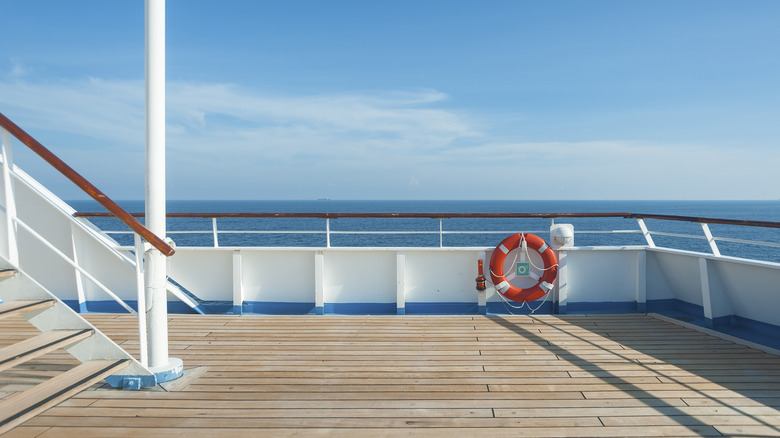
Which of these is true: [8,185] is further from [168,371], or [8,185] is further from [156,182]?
[168,371]

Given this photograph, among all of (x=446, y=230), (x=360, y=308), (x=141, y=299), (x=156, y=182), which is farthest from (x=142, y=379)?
(x=446, y=230)

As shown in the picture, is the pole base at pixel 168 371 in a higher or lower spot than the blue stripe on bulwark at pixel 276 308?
higher

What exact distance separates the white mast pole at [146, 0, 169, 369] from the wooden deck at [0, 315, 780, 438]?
259 millimetres

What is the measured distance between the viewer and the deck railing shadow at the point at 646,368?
5.00ft

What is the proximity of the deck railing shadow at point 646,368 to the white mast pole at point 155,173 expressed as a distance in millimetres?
1760

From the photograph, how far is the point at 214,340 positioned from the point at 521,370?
1676 mm

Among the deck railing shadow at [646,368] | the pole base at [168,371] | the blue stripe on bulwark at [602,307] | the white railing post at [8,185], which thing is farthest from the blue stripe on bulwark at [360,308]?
the white railing post at [8,185]

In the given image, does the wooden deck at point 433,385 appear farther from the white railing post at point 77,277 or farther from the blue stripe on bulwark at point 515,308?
the white railing post at point 77,277

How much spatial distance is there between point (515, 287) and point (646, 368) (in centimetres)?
123

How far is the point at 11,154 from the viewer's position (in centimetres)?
155

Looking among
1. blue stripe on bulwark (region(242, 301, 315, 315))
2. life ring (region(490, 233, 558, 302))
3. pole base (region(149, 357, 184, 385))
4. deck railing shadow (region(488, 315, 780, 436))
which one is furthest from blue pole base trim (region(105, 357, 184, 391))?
life ring (region(490, 233, 558, 302))

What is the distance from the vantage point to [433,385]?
180 centimetres

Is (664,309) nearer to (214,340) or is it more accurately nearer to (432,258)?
(432,258)

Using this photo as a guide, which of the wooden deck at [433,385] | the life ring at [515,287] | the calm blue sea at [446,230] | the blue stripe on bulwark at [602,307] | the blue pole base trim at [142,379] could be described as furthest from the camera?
the calm blue sea at [446,230]
